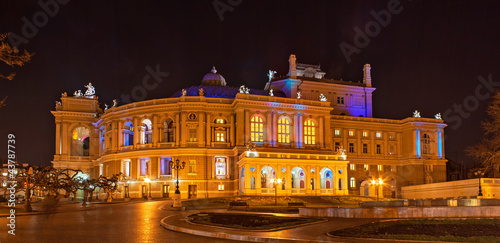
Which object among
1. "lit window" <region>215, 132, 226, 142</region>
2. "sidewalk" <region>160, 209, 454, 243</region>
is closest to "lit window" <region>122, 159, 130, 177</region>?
"lit window" <region>215, 132, 226, 142</region>

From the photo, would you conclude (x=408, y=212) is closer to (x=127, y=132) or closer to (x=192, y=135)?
(x=192, y=135)

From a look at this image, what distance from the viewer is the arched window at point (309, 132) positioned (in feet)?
282

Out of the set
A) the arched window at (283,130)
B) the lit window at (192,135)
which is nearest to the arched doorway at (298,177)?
the arched window at (283,130)

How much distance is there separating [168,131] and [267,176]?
75.4 feet

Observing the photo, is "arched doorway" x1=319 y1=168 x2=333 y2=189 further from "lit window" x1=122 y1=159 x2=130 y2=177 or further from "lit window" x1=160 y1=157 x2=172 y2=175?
"lit window" x1=122 y1=159 x2=130 y2=177

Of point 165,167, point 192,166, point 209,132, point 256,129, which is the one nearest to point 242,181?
point 192,166

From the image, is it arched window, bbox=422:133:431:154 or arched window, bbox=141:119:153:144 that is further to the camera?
arched window, bbox=422:133:431:154

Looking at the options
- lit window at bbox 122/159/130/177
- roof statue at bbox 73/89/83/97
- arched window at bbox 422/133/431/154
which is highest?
roof statue at bbox 73/89/83/97

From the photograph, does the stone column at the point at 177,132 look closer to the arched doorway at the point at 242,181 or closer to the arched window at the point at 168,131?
the arched window at the point at 168,131

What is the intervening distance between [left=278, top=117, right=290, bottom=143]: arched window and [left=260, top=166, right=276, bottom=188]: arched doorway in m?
9.98

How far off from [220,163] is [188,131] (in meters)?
8.02

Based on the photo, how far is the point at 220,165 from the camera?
82125 mm

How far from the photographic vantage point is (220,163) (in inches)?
3233

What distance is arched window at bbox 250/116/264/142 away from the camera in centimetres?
8181
